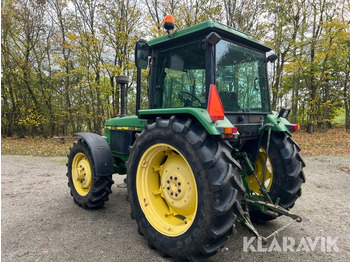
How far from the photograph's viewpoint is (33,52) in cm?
1551

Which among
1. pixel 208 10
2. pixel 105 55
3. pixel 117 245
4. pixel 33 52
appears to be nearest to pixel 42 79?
pixel 33 52

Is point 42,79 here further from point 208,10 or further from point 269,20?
point 269,20

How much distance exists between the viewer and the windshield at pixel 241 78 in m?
2.60

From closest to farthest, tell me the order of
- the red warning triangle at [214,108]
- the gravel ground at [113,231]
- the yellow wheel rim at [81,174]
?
1. the red warning triangle at [214,108]
2. the gravel ground at [113,231]
3. the yellow wheel rim at [81,174]

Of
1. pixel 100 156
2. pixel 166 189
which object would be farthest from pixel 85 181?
pixel 166 189

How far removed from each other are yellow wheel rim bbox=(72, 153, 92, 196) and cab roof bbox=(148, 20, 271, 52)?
214cm

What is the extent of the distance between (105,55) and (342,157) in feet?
40.3

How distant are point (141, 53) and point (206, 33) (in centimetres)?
82

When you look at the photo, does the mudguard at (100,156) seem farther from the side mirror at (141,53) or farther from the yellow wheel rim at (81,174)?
the side mirror at (141,53)

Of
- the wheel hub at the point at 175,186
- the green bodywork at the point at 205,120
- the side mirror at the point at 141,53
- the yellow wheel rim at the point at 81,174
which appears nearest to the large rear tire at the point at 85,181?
the yellow wheel rim at the point at 81,174

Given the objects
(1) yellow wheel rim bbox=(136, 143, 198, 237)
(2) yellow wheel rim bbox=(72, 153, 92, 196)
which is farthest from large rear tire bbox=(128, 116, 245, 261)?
(2) yellow wheel rim bbox=(72, 153, 92, 196)

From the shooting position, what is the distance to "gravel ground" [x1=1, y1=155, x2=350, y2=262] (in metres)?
2.44

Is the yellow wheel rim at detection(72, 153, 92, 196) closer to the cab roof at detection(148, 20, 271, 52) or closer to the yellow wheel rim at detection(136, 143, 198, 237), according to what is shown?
the yellow wheel rim at detection(136, 143, 198, 237)
